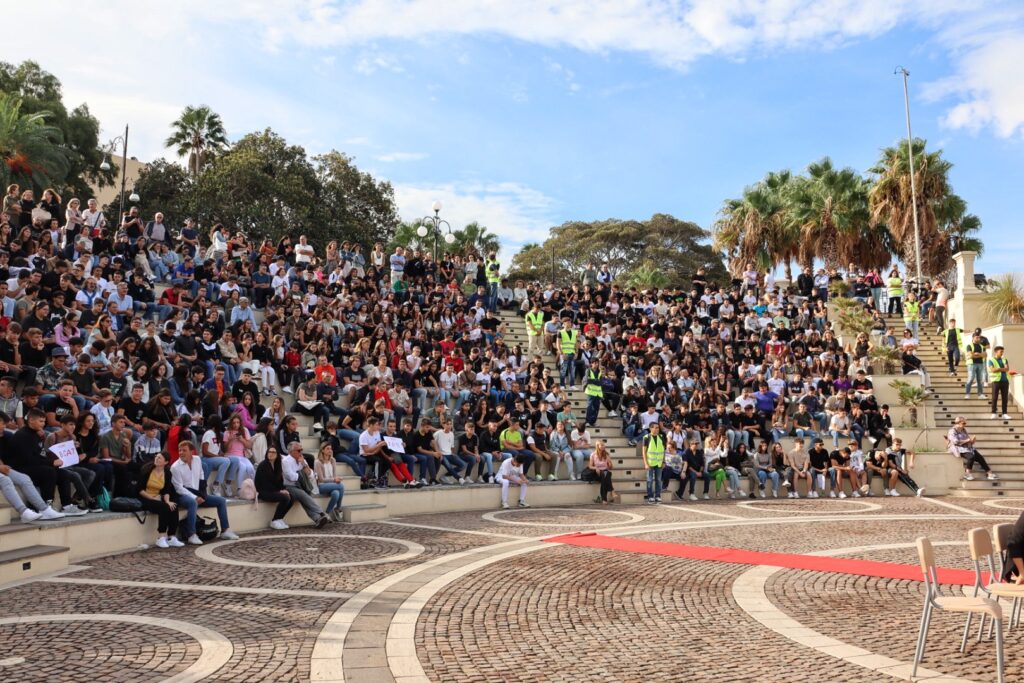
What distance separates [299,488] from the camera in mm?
13672

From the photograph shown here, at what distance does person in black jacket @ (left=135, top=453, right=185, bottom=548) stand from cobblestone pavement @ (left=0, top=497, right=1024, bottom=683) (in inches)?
21.5

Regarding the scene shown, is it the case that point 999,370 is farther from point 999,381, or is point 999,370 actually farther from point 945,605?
point 945,605

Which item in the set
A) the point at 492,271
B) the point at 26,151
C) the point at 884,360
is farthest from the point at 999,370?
the point at 26,151

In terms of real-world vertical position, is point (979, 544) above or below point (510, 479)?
below

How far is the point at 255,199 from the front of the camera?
131 ft

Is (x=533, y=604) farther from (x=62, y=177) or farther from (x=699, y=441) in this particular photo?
(x=62, y=177)

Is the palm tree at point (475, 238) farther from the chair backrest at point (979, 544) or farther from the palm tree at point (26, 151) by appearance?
the chair backrest at point (979, 544)

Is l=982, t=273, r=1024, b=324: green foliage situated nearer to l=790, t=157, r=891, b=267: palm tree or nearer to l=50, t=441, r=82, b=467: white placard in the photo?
l=790, t=157, r=891, b=267: palm tree

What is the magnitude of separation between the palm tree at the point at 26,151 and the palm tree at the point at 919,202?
111 ft

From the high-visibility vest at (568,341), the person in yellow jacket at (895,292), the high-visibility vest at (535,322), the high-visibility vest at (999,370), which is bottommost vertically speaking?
the high-visibility vest at (999,370)

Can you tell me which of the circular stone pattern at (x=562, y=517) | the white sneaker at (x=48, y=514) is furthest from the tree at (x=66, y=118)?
the white sneaker at (x=48, y=514)

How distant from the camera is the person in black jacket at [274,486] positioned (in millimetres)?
13234

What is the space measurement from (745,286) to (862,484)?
10.6 metres

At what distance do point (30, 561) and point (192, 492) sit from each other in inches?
113
